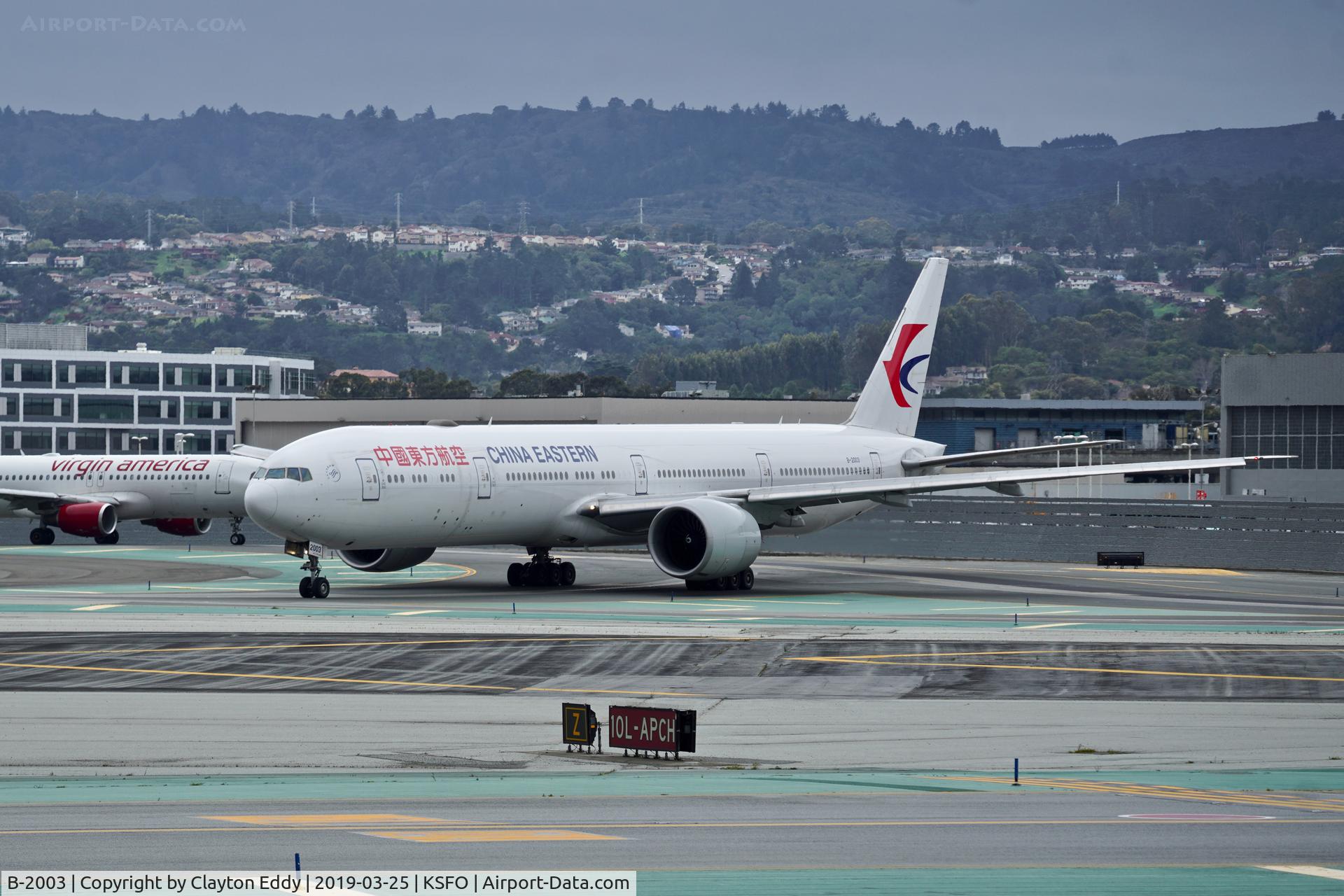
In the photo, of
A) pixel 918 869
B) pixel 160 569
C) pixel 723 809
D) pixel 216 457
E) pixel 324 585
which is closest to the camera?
pixel 918 869

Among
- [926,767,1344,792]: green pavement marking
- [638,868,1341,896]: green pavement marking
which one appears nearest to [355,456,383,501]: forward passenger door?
[926,767,1344,792]: green pavement marking

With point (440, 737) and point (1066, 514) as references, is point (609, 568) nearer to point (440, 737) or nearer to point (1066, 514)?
point (1066, 514)

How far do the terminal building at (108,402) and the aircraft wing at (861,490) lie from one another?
9868 cm

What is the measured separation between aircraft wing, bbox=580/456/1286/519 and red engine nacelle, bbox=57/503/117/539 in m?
29.5

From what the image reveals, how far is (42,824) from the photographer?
15.9 m

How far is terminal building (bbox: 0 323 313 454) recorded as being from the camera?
143625 mm

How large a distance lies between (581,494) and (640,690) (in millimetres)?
20416

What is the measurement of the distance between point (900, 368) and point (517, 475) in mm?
17845

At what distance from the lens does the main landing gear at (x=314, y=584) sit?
4353 cm

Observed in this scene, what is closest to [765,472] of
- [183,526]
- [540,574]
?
[540,574]

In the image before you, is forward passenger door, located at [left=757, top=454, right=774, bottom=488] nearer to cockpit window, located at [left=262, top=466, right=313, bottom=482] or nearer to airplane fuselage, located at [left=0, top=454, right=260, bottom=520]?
cockpit window, located at [left=262, top=466, right=313, bottom=482]

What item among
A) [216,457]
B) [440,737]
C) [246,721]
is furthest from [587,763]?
[216,457]

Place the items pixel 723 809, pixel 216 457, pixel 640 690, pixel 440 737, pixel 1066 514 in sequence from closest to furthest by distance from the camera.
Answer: pixel 723 809
pixel 440 737
pixel 640 690
pixel 1066 514
pixel 216 457

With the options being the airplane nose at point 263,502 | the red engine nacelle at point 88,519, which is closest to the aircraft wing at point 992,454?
the airplane nose at point 263,502
